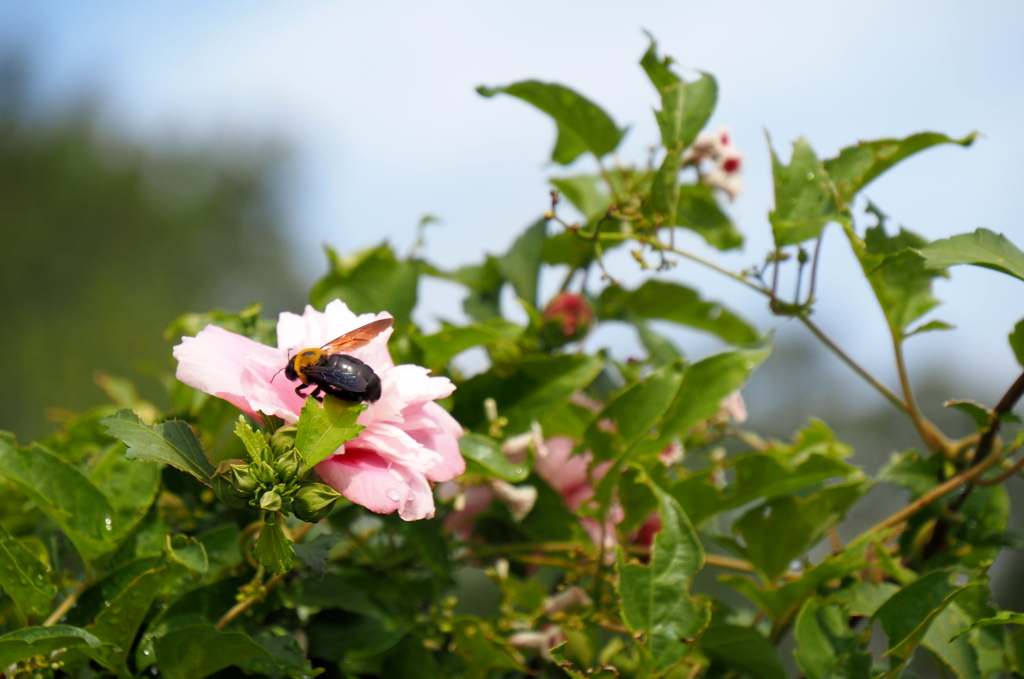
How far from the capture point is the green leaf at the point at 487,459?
0.43m

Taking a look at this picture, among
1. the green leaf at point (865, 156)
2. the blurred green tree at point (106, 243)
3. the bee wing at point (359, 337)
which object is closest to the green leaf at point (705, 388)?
the green leaf at point (865, 156)

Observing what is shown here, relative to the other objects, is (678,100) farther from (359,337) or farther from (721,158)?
(359,337)

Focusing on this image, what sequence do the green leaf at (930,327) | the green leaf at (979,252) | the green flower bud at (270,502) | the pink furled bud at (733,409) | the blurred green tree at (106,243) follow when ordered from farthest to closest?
the blurred green tree at (106,243), the pink furled bud at (733,409), the green leaf at (930,327), the green leaf at (979,252), the green flower bud at (270,502)

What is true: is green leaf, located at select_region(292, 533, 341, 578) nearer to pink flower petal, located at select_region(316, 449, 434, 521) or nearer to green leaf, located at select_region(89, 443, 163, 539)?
pink flower petal, located at select_region(316, 449, 434, 521)

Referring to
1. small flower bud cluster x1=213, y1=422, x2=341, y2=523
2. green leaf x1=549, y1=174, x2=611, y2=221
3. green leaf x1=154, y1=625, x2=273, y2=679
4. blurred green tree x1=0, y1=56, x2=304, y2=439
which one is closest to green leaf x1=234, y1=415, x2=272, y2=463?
small flower bud cluster x1=213, y1=422, x2=341, y2=523

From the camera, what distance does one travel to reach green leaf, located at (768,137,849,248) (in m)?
0.50

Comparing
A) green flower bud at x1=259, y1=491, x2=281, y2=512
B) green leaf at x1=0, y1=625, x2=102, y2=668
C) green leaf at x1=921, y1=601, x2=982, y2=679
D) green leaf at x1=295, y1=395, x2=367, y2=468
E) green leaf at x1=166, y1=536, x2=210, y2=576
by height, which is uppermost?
green leaf at x1=295, y1=395, x2=367, y2=468

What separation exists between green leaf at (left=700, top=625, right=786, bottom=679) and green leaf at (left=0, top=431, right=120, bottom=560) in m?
0.37

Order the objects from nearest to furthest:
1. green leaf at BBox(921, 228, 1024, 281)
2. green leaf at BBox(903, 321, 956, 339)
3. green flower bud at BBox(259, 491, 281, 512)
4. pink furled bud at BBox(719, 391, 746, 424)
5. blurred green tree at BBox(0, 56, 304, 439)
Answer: green flower bud at BBox(259, 491, 281, 512)
green leaf at BBox(921, 228, 1024, 281)
green leaf at BBox(903, 321, 956, 339)
pink furled bud at BBox(719, 391, 746, 424)
blurred green tree at BBox(0, 56, 304, 439)

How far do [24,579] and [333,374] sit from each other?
213 millimetres

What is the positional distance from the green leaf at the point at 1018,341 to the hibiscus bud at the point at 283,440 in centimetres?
42

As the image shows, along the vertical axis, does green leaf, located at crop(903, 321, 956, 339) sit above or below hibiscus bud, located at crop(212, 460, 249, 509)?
above

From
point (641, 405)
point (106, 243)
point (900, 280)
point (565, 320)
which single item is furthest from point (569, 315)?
point (106, 243)

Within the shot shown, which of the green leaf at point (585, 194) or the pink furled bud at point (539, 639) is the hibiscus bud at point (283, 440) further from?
the green leaf at point (585, 194)
